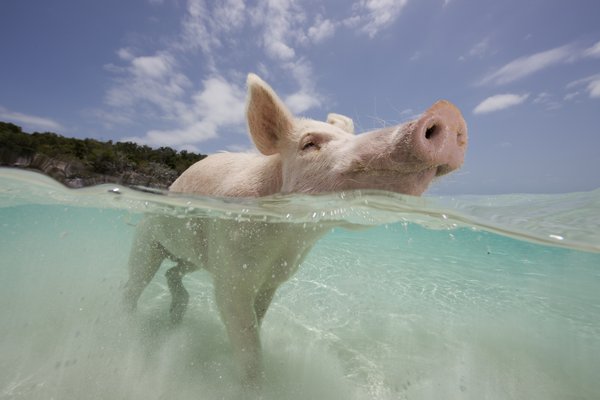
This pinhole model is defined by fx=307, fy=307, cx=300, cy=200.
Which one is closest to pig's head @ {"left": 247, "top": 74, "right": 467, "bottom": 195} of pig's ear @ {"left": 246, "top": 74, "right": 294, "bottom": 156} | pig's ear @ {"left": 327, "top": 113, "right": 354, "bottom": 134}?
pig's ear @ {"left": 246, "top": 74, "right": 294, "bottom": 156}

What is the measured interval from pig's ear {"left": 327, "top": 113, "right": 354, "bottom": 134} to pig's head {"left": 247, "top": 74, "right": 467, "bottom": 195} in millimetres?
618

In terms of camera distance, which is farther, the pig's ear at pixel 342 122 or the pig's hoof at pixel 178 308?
the pig's hoof at pixel 178 308

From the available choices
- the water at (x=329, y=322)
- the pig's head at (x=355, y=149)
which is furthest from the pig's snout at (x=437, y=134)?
the water at (x=329, y=322)

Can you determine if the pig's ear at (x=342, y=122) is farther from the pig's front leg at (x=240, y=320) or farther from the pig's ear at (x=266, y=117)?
the pig's front leg at (x=240, y=320)

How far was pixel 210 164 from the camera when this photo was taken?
374cm

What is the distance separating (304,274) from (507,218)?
15.1 ft

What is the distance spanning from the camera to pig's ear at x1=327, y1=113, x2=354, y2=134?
3576 millimetres

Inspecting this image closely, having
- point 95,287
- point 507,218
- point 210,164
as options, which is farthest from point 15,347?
point 507,218

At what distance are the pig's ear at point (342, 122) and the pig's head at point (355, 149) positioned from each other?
0.62 meters

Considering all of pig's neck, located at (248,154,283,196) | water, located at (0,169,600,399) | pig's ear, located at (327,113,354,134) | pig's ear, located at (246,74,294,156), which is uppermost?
pig's ear, located at (327,113,354,134)

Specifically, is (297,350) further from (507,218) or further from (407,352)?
(507,218)

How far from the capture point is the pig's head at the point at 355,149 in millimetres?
1874

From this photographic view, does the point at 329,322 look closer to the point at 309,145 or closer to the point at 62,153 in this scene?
the point at 309,145

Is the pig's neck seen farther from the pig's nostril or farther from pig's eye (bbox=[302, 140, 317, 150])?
the pig's nostril
